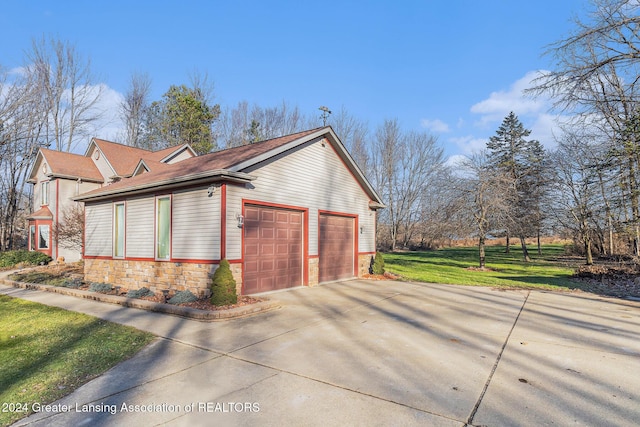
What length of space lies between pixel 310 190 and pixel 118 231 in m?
6.39

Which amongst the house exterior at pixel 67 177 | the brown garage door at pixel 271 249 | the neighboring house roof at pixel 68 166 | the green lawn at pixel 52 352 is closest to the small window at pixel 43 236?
the house exterior at pixel 67 177

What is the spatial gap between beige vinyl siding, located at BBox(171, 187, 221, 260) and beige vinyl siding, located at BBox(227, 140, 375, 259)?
34cm

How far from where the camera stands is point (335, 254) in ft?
42.0

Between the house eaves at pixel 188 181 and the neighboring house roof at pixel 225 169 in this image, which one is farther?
the neighboring house roof at pixel 225 169

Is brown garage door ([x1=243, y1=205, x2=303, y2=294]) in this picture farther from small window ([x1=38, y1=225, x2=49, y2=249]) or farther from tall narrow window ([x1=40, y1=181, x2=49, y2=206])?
tall narrow window ([x1=40, y1=181, x2=49, y2=206])

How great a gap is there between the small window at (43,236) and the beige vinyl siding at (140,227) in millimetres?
13640

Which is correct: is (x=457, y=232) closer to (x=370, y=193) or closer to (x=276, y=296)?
(x=370, y=193)

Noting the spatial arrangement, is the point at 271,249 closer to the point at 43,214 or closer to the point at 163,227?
the point at 163,227

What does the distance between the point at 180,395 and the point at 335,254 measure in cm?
930

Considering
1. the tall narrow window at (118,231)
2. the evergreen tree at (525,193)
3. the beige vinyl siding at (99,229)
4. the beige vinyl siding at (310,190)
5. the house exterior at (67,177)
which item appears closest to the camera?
the beige vinyl siding at (310,190)

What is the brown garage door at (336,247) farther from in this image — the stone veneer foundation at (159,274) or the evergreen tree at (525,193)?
the evergreen tree at (525,193)

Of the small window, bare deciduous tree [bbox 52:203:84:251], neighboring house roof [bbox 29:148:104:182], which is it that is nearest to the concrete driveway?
bare deciduous tree [bbox 52:203:84:251]

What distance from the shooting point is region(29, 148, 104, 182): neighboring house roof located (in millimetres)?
20198

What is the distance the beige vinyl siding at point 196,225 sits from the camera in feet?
28.0
